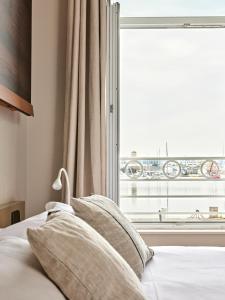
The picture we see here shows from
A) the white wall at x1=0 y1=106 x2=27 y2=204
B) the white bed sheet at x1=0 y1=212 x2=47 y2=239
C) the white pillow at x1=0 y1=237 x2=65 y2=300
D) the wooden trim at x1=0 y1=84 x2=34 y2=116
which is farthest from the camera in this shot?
the white wall at x1=0 y1=106 x2=27 y2=204

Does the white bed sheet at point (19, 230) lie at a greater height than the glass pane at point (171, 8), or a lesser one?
lesser

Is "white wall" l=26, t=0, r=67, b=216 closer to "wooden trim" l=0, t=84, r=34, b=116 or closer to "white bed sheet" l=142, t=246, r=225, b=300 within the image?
"wooden trim" l=0, t=84, r=34, b=116

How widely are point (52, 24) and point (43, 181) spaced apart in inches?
45.5

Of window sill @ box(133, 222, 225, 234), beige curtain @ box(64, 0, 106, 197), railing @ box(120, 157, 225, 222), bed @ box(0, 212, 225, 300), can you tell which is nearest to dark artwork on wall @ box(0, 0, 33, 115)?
beige curtain @ box(64, 0, 106, 197)

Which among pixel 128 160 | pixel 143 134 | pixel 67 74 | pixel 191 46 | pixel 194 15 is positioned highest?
pixel 194 15

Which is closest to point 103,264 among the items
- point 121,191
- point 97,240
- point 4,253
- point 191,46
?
point 97,240

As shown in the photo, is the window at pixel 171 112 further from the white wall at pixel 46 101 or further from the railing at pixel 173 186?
the white wall at pixel 46 101

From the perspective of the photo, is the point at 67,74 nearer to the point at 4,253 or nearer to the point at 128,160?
the point at 128,160

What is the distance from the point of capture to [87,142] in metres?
3.14

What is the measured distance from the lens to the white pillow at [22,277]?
896 mm

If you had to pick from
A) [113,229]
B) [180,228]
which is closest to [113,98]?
[180,228]

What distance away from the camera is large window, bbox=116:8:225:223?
134 inches

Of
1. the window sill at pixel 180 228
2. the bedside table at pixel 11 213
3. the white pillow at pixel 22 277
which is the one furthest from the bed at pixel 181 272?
the window sill at pixel 180 228

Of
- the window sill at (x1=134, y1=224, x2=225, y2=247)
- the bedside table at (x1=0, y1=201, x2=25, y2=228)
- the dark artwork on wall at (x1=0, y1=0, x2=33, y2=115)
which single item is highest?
the dark artwork on wall at (x1=0, y1=0, x2=33, y2=115)
